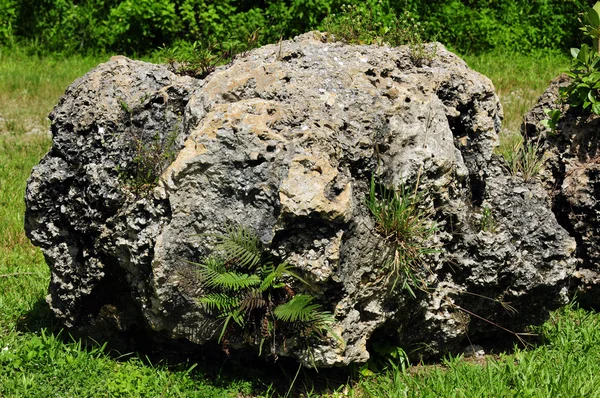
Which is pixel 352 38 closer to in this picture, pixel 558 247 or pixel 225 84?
pixel 225 84

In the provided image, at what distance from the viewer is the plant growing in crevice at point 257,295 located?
3.74 m

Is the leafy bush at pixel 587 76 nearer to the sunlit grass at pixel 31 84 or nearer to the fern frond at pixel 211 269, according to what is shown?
the fern frond at pixel 211 269

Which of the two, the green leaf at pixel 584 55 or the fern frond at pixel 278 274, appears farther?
the green leaf at pixel 584 55

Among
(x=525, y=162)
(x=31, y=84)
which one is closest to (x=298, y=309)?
(x=525, y=162)

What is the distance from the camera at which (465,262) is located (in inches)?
168

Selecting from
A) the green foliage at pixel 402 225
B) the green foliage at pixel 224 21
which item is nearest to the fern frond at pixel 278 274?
the green foliage at pixel 402 225

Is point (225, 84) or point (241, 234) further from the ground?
point (225, 84)

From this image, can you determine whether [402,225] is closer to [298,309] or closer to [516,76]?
[298,309]

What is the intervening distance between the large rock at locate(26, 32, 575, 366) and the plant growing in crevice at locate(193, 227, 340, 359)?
6 centimetres

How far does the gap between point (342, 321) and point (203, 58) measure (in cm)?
189

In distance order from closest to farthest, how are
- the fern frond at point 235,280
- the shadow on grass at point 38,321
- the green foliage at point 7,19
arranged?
the fern frond at point 235,280
the shadow on grass at point 38,321
the green foliage at point 7,19

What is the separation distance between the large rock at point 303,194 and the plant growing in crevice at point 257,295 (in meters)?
0.06

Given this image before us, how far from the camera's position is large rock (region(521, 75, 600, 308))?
5.02 metres

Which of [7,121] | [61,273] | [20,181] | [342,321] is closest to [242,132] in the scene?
[342,321]
